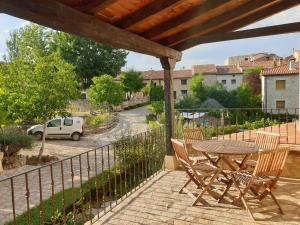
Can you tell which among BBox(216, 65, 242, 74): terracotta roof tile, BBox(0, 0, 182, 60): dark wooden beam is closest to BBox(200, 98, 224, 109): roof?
BBox(216, 65, 242, 74): terracotta roof tile

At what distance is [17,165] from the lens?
1341 cm

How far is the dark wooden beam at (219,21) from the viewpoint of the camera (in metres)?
4.23

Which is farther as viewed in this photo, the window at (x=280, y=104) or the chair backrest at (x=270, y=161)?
the window at (x=280, y=104)

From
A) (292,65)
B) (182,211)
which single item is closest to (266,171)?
(182,211)

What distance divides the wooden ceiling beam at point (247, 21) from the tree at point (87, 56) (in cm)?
2527

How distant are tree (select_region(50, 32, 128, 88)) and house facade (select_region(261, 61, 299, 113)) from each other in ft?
49.7

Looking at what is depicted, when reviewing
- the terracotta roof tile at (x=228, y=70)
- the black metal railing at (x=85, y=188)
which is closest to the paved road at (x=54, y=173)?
the black metal railing at (x=85, y=188)

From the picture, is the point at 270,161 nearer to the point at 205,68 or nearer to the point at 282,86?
the point at 282,86

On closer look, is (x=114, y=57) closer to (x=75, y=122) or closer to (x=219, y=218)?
(x=75, y=122)

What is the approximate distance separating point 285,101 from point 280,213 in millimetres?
27346

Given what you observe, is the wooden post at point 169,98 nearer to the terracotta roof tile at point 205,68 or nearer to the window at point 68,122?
the window at point 68,122

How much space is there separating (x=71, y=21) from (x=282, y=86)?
2845 cm

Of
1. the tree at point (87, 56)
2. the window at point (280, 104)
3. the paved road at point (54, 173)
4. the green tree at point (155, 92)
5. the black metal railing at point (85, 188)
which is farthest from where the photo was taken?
the green tree at point (155, 92)

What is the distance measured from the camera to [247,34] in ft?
16.1
